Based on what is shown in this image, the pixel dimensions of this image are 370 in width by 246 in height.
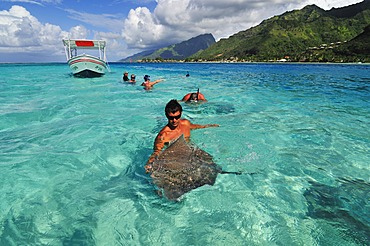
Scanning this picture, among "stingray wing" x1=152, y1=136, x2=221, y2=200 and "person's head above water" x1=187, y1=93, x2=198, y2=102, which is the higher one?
"person's head above water" x1=187, y1=93, x2=198, y2=102

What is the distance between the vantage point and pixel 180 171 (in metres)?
3.72

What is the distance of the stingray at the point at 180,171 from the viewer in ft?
11.9

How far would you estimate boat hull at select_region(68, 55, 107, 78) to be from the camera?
24.8m

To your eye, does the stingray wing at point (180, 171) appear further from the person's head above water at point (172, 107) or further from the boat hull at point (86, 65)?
the boat hull at point (86, 65)

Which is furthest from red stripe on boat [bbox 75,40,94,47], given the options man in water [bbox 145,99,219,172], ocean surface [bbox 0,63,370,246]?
man in water [bbox 145,99,219,172]

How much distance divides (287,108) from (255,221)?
337 inches

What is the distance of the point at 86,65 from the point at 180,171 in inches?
1000

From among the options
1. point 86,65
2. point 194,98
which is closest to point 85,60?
point 86,65

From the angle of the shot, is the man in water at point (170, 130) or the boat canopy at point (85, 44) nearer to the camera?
the man in water at point (170, 130)

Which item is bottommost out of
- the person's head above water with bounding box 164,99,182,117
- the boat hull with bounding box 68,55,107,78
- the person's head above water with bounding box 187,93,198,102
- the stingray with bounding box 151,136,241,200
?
the stingray with bounding box 151,136,241,200

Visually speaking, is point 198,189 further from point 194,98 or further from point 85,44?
point 85,44

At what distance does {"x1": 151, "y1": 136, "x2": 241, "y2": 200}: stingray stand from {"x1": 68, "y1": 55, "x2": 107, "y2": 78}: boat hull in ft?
80.0

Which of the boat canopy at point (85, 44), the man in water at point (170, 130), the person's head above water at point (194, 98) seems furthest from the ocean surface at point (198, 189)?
the boat canopy at point (85, 44)

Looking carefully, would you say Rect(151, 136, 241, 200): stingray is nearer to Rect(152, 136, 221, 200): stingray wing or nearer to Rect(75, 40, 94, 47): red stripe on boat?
Rect(152, 136, 221, 200): stingray wing
